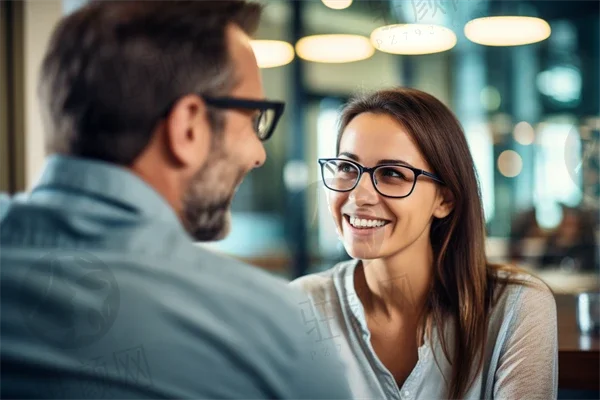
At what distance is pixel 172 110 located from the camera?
2.55 ft

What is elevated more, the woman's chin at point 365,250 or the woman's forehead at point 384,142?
the woman's forehead at point 384,142

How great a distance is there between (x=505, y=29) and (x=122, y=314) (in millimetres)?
3134

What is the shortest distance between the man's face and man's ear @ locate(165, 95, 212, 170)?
0.02 m

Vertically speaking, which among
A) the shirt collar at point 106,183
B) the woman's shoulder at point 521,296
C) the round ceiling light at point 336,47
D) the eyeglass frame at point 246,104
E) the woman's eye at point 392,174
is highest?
the round ceiling light at point 336,47

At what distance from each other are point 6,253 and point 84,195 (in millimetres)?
99

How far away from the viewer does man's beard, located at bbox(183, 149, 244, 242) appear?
0.80 m

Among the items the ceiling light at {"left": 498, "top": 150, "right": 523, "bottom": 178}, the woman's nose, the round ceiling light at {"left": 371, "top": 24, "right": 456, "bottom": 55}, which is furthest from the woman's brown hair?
the ceiling light at {"left": 498, "top": 150, "right": 523, "bottom": 178}

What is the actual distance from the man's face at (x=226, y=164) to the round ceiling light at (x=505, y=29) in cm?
228

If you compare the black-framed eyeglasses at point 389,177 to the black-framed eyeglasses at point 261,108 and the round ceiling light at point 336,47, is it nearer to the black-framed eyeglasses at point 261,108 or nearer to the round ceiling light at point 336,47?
the black-framed eyeglasses at point 261,108

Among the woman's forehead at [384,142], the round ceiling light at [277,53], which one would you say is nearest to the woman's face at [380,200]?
the woman's forehead at [384,142]

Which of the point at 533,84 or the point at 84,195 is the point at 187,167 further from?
the point at 533,84

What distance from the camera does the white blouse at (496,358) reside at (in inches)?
52.5

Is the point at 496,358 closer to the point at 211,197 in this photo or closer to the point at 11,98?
the point at 211,197

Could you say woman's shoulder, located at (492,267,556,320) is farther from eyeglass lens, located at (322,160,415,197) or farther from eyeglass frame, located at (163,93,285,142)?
eyeglass frame, located at (163,93,285,142)
